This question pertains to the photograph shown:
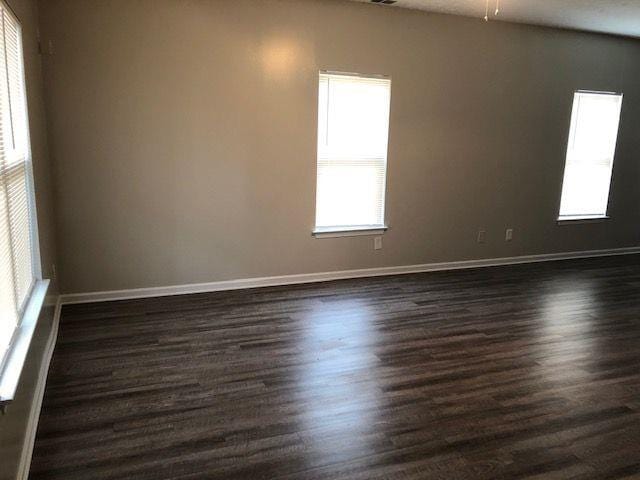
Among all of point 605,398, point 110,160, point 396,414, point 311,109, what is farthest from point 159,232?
point 605,398

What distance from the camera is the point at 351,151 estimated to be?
478cm

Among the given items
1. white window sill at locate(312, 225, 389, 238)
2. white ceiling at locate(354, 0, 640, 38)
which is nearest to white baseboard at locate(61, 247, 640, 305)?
white window sill at locate(312, 225, 389, 238)

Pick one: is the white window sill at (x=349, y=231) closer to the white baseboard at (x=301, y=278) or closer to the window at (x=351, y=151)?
the window at (x=351, y=151)

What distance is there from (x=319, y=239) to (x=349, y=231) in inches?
12.4

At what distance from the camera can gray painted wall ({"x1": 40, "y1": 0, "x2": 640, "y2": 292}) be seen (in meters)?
3.92

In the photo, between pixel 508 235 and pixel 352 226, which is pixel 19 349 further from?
pixel 508 235

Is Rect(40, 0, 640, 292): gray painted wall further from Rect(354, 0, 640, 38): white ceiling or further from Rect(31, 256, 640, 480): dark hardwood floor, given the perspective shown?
Rect(31, 256, 640, 480): dark hardwood floor

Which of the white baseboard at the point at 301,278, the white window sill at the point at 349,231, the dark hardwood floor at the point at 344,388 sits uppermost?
the white window sill at the point at 349,231

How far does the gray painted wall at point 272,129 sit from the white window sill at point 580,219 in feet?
0.80

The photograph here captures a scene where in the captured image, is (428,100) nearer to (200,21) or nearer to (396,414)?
(200,21)

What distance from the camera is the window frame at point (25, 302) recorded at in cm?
185

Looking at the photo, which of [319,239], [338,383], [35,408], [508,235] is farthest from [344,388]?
[508,235]

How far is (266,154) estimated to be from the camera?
445 centimetres

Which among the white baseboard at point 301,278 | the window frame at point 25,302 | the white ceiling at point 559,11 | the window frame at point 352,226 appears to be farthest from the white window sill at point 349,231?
the window frame at point 25,302
